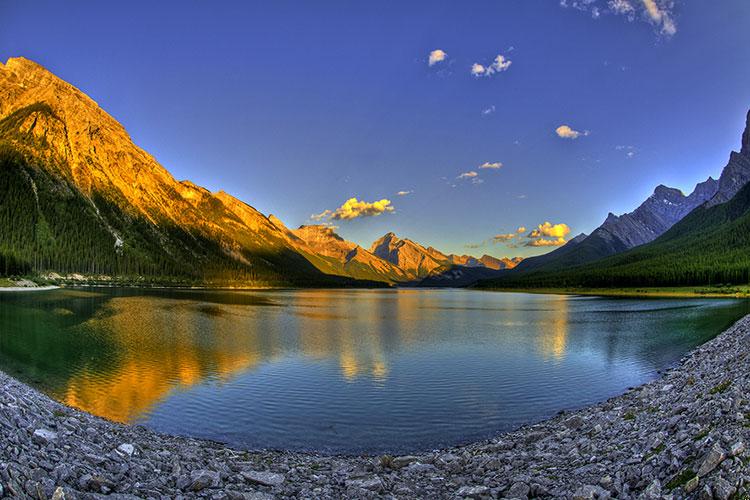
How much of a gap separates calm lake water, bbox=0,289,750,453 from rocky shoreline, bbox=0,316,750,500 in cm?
460

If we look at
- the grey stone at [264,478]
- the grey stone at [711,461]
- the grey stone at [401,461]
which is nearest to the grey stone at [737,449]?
the grey stone at [711,461]


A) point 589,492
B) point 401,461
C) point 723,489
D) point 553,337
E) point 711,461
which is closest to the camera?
point 723,489

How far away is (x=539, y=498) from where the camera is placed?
13.8 metres

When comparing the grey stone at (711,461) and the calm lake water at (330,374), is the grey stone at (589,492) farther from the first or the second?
the calm lake water at (330,374)

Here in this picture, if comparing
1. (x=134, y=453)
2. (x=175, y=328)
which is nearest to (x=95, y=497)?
(x=134, y=453)

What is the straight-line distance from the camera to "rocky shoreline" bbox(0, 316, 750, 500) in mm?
11688

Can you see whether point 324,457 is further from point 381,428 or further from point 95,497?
point 95,497

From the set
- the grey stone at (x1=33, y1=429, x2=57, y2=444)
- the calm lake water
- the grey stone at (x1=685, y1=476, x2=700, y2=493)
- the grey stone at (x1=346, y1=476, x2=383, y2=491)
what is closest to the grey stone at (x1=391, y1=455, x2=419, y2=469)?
the grey stone at (x1=346, y1=476, x2=383, y2=491)

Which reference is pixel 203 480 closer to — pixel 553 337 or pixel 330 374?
pixel 330 374

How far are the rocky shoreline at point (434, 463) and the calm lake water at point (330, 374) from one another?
4599mm

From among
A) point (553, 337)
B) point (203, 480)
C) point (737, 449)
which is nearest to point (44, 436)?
point (203, 480)

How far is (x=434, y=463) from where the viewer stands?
19125 millimetres

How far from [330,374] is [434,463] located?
2298 cm

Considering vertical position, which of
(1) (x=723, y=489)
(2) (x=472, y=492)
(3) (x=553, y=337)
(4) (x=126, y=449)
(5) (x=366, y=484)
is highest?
(1) (x=723, y=489)
